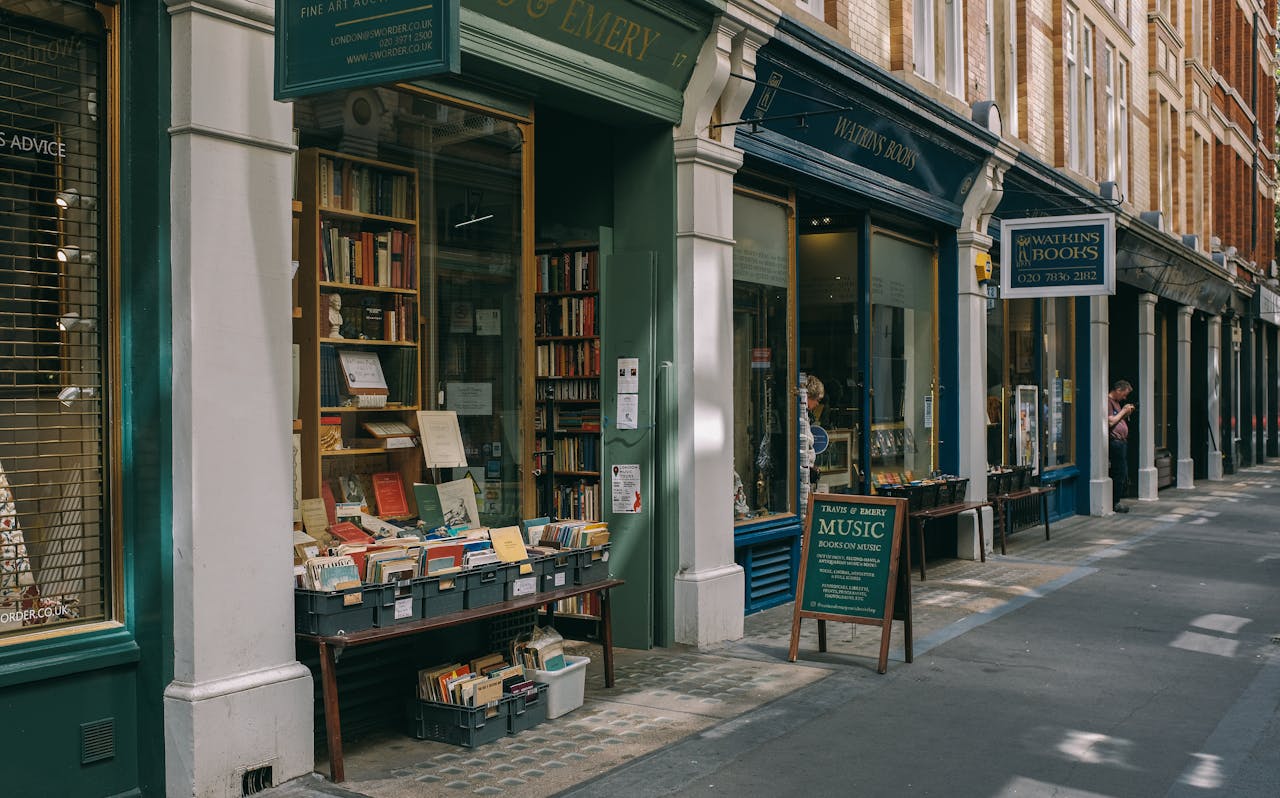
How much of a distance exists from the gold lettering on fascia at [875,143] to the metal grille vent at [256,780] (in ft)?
25.3

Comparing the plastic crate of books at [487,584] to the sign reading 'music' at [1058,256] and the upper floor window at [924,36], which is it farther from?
the sign reading 'music' at [1058,256]

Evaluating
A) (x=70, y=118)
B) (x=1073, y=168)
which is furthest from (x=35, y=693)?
(x=1073, y=168)

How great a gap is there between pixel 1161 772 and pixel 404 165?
5.28 meters

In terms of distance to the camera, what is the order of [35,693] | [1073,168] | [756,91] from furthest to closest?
1. [1073,168]
2. [756,91]
3. [35,693]

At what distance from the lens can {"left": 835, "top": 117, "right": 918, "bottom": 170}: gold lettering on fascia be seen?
36.8 feet

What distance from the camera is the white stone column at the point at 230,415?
5.30 meters

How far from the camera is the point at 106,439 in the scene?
5.44m

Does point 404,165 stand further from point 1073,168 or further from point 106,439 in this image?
point 1073,168

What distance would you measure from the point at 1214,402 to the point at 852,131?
Answer: 21.0m

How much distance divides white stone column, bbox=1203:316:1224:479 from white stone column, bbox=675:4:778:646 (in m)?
22.7

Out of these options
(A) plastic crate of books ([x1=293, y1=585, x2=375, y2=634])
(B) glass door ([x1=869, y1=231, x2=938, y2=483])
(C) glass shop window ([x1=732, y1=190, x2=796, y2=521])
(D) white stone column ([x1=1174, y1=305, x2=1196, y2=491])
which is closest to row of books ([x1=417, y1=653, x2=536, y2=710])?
(A) plastic crate of books ([x1=293, y1=585, x2=375, y2=634])

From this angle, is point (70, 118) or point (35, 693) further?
point (70, 118)

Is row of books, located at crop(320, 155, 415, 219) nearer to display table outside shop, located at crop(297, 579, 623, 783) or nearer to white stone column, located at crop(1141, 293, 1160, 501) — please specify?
display table outside shop, located at crop(297, 579, 623, 783)

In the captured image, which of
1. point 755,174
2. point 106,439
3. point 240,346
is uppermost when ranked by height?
point 755,174
